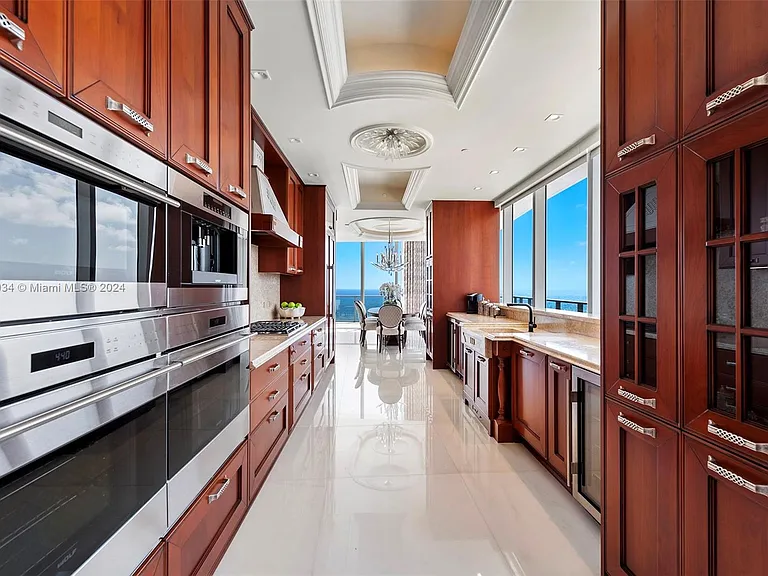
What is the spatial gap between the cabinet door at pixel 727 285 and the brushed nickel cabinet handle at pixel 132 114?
5.12 feet

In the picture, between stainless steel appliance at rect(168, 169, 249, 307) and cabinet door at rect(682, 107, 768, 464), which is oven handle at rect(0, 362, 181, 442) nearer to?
stainless steel appliance at rect(168, 169, 249, 307)

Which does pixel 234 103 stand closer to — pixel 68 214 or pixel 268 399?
pixel 68 214

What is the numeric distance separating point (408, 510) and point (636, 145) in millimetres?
2057

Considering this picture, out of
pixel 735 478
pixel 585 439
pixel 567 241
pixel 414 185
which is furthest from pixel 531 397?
pixel 414 185

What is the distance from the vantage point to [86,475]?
98 centimetres

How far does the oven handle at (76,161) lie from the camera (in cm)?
76

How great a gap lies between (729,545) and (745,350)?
52cm

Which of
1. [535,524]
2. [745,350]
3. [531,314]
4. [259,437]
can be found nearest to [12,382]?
[745,350]

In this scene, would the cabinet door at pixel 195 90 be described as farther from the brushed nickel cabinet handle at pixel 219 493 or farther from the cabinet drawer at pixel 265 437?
the cabinet drawer at pixel 265 437

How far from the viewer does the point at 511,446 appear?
3215mm

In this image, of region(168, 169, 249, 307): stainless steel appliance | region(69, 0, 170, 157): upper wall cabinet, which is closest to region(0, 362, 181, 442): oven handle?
region(168, 169, 249, 307): stainless steel appliance

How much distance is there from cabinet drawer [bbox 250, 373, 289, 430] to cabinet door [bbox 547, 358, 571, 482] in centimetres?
181

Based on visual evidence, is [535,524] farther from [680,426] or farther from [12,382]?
[12,382]

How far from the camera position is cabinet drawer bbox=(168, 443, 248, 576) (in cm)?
141
